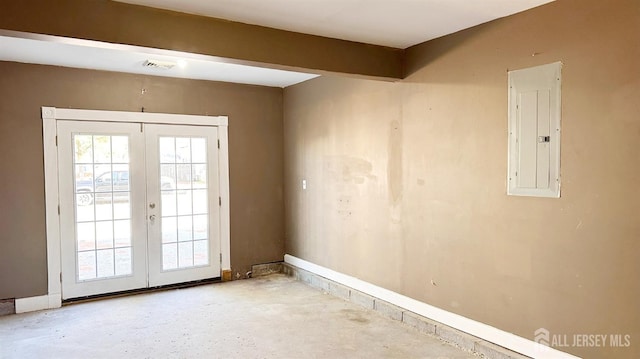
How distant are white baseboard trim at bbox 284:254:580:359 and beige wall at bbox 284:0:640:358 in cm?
7

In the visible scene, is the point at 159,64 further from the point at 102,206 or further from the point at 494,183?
the point at 494,183

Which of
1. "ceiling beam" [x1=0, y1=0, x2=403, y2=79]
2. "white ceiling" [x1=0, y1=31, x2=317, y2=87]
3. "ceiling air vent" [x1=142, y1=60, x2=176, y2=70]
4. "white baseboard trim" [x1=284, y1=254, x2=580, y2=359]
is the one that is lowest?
"white baseboard trim" [x1=284, y1=254, x2=580, y2=359]

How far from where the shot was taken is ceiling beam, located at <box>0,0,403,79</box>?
256cm

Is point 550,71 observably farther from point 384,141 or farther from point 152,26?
point 152,26

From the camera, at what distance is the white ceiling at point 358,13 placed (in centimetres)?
282

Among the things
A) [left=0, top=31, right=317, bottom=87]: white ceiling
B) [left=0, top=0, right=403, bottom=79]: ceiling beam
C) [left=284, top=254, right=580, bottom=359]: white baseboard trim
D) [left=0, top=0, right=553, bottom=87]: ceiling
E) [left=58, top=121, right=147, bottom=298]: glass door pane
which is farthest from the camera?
[left=58, top=121, right=147, bottom=298]: glass door pane

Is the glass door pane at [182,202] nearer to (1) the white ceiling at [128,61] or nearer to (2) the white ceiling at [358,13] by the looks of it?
(1) the white ceiling at [128,61]

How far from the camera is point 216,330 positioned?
395 cm

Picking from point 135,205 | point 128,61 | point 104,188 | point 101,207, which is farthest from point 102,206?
point 128,61

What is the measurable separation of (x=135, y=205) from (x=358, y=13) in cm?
354

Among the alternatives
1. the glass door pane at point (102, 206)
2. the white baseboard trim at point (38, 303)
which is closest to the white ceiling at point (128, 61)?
the glass door pane at point (102, 206)

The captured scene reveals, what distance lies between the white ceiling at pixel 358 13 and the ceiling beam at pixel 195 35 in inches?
2.7

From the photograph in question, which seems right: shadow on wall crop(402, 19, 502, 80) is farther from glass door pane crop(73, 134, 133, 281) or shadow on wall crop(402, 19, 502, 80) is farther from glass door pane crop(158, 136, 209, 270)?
glass door pane crop(73, 134, 133, 281)

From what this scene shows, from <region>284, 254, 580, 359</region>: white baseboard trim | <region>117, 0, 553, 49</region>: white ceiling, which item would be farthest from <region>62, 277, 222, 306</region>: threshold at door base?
<region>117, 0, 553, 49</region>: white ceiling
